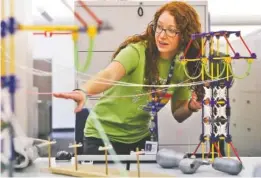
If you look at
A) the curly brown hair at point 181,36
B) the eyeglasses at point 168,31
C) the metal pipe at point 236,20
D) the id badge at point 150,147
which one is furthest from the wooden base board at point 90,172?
the metal pipe at point 236,20

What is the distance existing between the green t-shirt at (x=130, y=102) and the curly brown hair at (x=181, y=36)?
0.01 m

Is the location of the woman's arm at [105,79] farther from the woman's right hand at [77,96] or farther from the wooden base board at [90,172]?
the wooden base board at [90,172]

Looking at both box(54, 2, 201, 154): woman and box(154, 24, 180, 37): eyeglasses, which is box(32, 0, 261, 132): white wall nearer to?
box(54, 2, 201, 154): woman

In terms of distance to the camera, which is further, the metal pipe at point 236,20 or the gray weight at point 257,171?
the metal pipe at point 236,20

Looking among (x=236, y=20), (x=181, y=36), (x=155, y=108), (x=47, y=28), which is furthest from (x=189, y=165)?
(x=236, y=20)

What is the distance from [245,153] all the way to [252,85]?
19 centimetres

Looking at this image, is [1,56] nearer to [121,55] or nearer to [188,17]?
[121,55]

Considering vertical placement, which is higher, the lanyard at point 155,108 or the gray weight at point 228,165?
the lanyard at point 155,108

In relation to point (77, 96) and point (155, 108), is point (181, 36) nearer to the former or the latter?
point (155, 108)

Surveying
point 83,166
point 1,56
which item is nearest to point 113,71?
point 83,166

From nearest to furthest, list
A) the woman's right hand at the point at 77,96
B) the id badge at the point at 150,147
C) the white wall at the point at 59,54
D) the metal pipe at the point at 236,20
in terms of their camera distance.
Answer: the white wall at the point at 59,54
the woman's right hand at the point at 77,96
the id badge at the point at 150,147
the metal pipe at the point at 236,20

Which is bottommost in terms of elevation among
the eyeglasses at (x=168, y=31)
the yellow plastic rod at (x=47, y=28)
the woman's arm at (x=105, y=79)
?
the woman's arm at (x=105, y=79)

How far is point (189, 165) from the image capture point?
0.75 metres

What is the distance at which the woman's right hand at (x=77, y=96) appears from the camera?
0.77 meters
